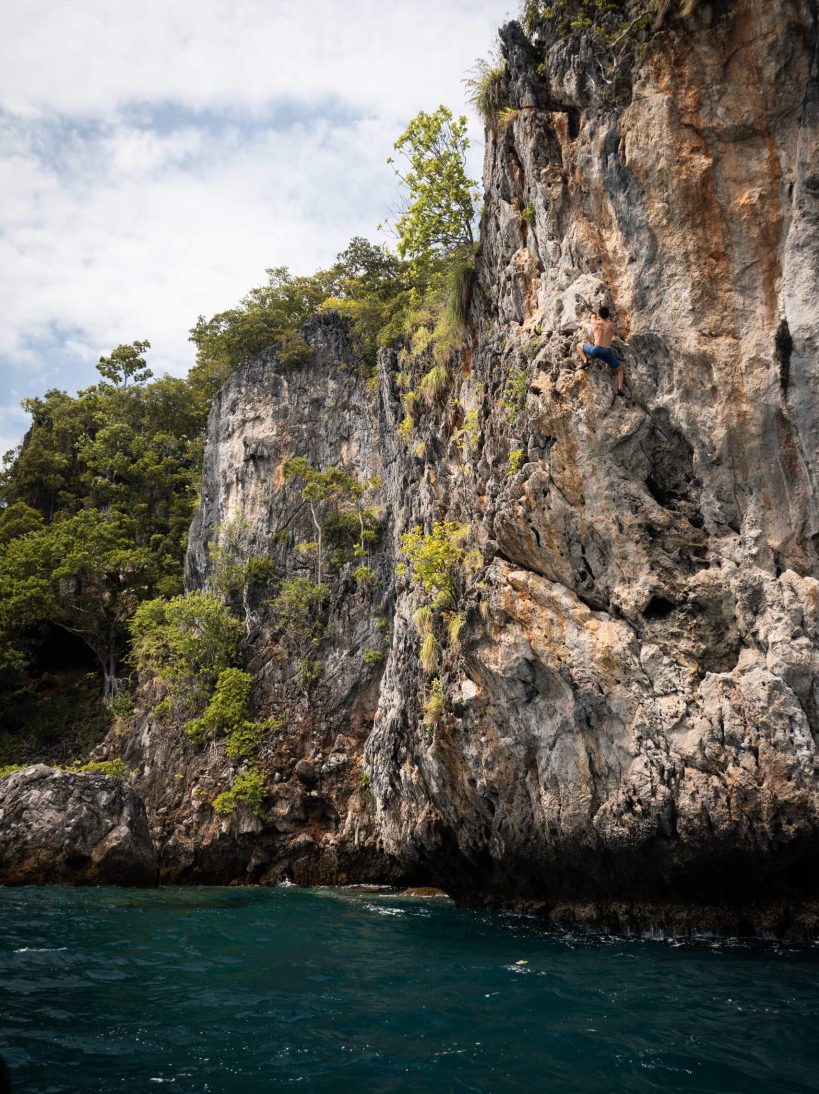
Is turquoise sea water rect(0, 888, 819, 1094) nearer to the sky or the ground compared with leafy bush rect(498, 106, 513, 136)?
nearer to the ground

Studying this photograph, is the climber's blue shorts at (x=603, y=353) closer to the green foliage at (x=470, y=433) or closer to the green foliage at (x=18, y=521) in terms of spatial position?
the green foliage at (x=470, y=433)

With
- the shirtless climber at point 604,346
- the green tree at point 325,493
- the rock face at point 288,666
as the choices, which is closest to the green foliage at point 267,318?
the rock face at point 288,666

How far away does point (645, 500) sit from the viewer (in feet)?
35.3

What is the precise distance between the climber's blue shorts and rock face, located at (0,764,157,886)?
14.7m

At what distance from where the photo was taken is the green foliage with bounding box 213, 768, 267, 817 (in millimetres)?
20547

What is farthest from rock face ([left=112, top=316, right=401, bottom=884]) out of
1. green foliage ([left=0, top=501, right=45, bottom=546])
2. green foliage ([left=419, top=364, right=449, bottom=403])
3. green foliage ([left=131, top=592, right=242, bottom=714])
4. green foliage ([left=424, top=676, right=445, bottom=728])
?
green foliage ([left=0, top=501, right=45, bottom=546])

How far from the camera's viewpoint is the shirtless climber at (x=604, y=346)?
10705 millimetres

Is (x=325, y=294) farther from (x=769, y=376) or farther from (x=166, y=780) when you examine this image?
(x=769, y=376)

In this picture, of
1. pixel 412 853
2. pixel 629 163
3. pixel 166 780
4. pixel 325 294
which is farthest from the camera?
pixel 325 294

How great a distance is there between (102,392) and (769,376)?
35439 mm

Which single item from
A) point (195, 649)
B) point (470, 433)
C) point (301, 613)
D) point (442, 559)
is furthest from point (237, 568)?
point (470, 433)

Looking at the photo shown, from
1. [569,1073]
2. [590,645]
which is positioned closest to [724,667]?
[590,645]

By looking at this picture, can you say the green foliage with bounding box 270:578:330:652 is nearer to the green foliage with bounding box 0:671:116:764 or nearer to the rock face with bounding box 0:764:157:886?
the rock face with bounding box 0:764:157:886

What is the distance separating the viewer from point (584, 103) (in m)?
12.1
